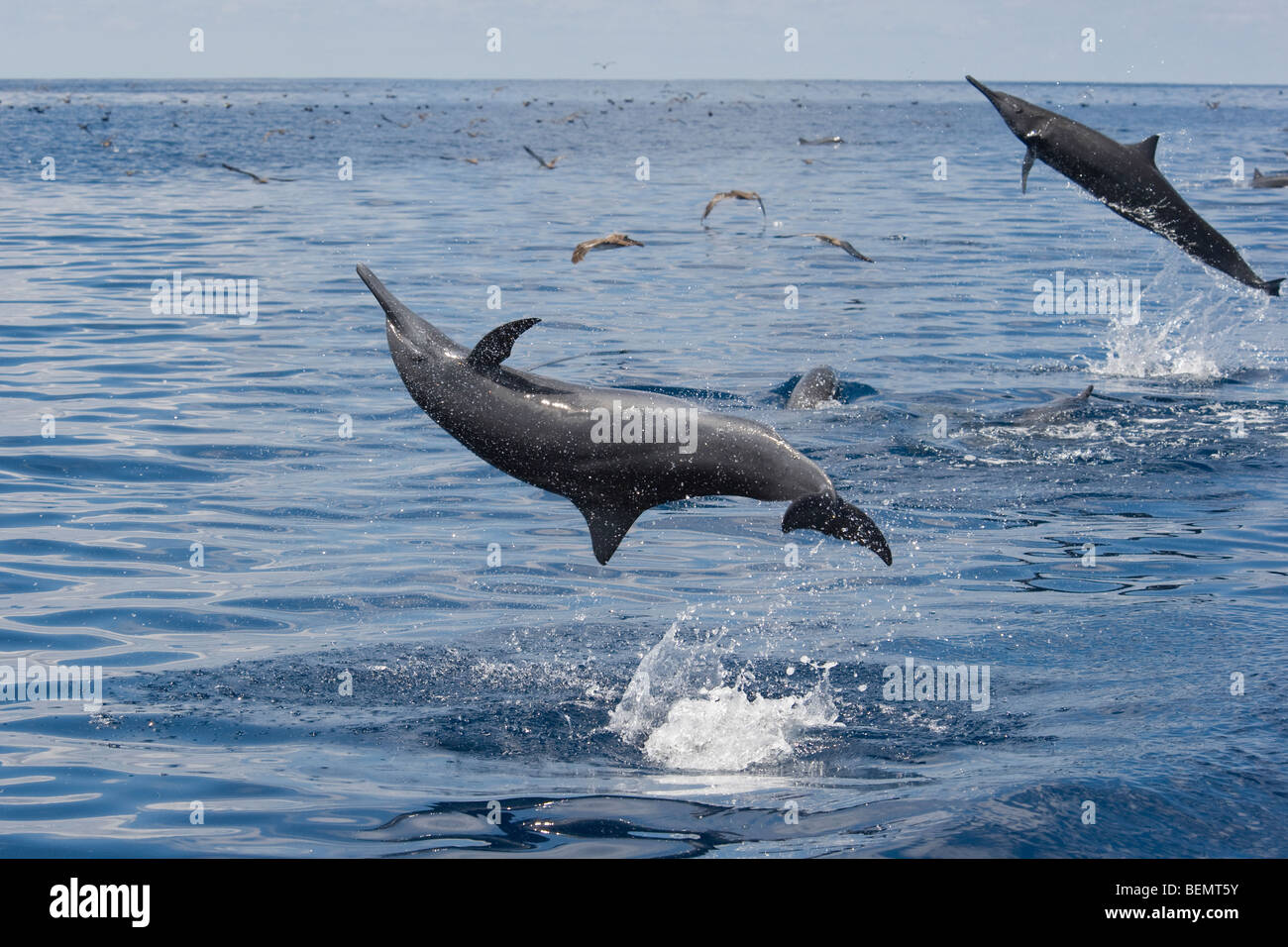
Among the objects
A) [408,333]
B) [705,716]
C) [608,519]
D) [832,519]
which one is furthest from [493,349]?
[705,716]

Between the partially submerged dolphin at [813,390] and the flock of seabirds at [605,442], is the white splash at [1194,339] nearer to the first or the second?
the partially submerged dolphin at [813,390]

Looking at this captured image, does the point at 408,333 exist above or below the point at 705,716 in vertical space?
above

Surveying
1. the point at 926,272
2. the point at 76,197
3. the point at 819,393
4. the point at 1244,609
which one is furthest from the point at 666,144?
the point at 1244,609

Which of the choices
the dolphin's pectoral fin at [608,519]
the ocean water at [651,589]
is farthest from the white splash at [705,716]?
the dolphin's pectoral fin at [608,519]

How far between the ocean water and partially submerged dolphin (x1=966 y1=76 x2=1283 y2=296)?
214 centimetres

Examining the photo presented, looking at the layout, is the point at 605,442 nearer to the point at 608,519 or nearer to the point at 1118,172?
the point at 608,519

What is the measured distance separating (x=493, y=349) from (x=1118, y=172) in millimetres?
6849

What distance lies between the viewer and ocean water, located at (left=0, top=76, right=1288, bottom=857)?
6684 mm

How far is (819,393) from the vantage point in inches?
614

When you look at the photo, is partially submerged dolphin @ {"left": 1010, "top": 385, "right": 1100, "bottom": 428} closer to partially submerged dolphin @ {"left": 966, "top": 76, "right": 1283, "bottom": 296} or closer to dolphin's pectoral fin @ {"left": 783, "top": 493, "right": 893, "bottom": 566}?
partially submerged dolphin @ {"left": 966, "top": 76, "right": 1283, "bottom": 296}

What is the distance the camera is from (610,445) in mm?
7090

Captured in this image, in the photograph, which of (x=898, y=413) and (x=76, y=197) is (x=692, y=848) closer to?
(x=898, y=413)

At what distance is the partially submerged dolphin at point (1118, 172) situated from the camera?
11.8 metres

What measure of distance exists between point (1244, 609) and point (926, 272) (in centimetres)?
1787
